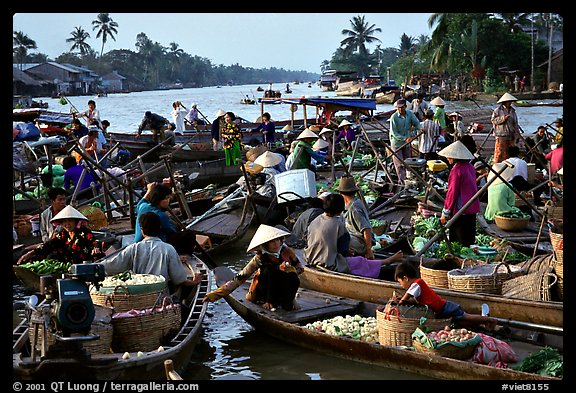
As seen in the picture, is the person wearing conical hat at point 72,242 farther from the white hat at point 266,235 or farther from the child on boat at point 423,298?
the child on boat at point 423,298

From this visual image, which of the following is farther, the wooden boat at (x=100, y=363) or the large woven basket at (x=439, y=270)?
the large woven basket at (x=439, y=270)

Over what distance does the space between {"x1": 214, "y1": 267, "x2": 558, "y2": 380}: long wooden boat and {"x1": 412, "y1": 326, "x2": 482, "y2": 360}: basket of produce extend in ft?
0.20

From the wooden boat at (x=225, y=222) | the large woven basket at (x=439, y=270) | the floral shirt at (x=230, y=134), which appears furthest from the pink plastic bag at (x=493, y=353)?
the floral shirt at (x=230, y=134)

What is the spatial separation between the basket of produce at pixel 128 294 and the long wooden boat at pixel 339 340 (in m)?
1.27

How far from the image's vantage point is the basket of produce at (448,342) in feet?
18.5

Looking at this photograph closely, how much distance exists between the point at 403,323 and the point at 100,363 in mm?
2171

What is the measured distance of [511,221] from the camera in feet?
30.0

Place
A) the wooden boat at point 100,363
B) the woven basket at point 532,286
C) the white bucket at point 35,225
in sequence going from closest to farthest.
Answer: the wooden boat at point 100,363 < the woven basket at point 532,286 < the white bucket at point 35,225

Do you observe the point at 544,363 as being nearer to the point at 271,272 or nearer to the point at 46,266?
the point at 271,272

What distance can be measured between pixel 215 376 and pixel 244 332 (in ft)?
3.22

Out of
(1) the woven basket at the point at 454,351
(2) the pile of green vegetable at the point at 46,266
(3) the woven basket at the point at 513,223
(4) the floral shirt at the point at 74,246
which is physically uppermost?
(4) the floral shirt at the point at 74,246

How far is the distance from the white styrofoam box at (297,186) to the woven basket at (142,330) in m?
4.90

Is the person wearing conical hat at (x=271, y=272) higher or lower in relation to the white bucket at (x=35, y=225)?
higher

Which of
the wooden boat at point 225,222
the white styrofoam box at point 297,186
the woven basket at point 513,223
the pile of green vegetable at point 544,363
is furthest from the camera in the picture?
the white styrofoam box at point 297,186
